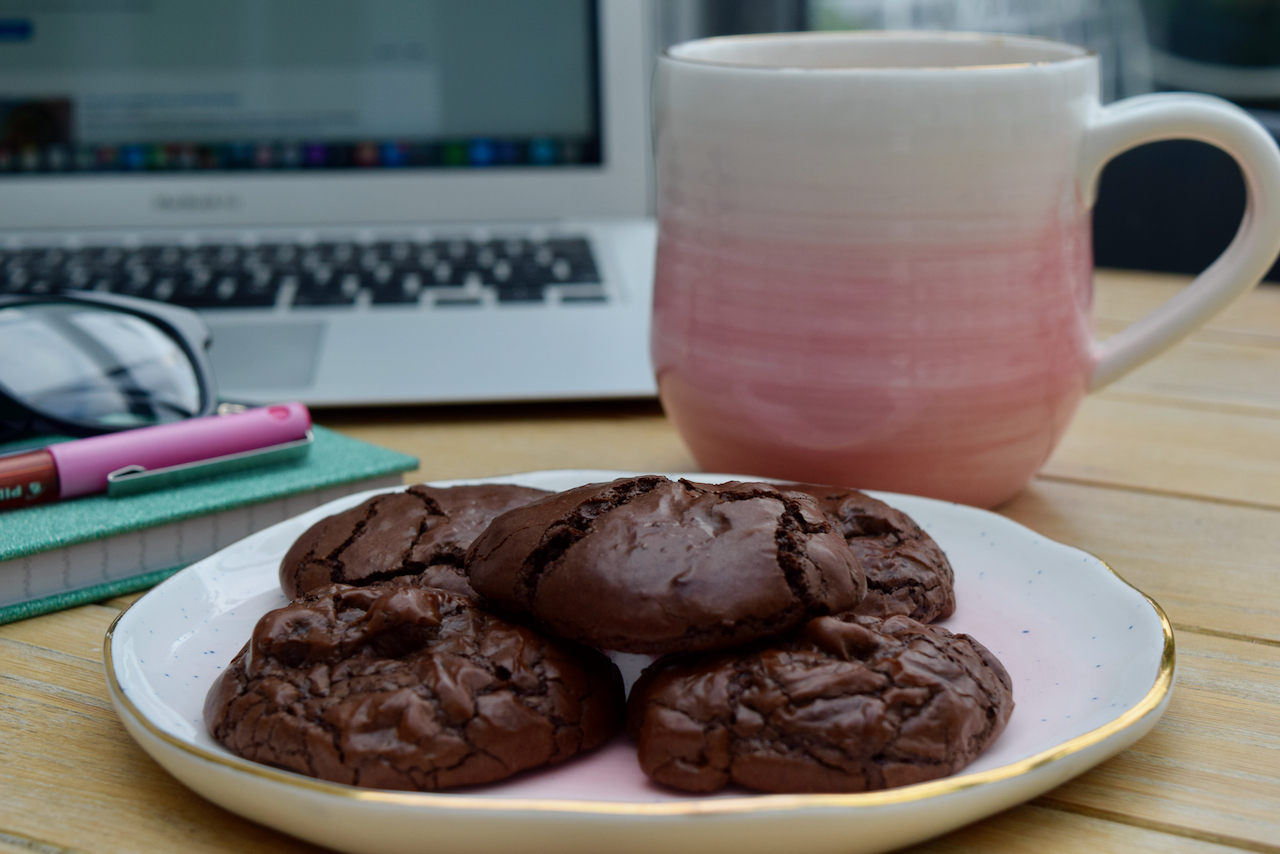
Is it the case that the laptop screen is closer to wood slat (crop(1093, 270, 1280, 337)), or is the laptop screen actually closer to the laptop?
the laptop

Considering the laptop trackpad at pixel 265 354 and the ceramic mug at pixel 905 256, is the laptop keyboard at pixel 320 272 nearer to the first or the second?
the laptop trackpad at pixel 265 354

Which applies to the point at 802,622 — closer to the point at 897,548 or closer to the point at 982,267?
the point at 897,548

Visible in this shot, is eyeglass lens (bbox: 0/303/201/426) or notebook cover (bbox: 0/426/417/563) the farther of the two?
eyeglass lens (bbox: 0/303/201/426)

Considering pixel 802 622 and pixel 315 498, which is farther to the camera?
pixel 315 498

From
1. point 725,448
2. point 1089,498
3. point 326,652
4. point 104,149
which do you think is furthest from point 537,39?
point 326,652

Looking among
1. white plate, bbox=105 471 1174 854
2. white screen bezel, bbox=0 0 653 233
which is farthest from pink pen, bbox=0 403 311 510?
white screen bezel, bbox=0 0 653 233
